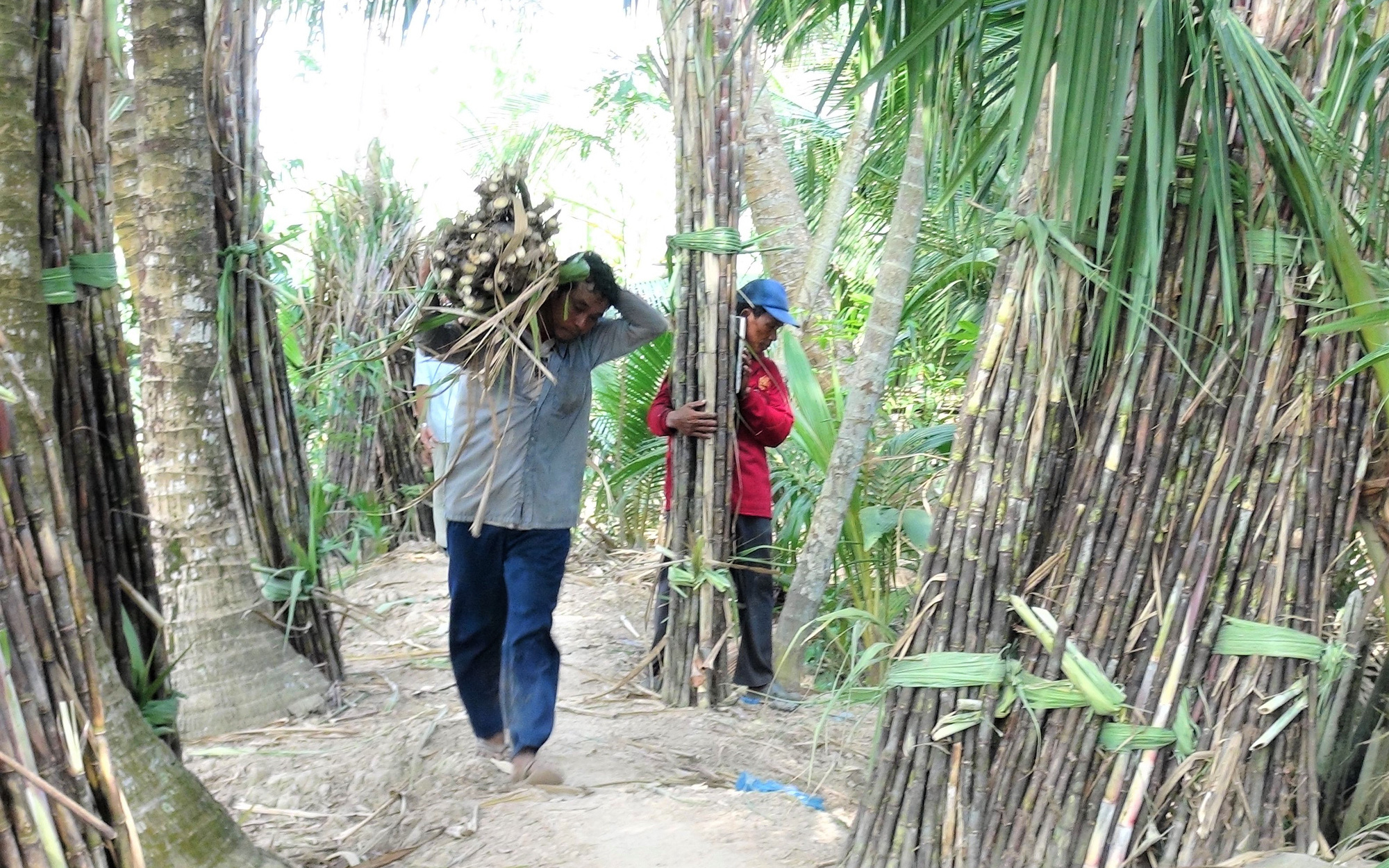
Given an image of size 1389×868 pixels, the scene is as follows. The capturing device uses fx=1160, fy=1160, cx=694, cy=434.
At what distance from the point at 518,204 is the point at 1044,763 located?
1.93 metres

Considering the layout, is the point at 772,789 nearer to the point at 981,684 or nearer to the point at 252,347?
the point at 981,684

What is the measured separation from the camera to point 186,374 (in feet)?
12.9

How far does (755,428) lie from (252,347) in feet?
6.14

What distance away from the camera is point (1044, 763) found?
2570 mm

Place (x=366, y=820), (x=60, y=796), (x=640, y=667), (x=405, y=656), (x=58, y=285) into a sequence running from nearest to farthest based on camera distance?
(x=60, y=796)
(x=58, y=285)
(x=366, y=820)
(x=640, y=667)
(x=405, y=656)

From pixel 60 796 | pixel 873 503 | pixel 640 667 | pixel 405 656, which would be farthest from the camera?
pixel 405 656

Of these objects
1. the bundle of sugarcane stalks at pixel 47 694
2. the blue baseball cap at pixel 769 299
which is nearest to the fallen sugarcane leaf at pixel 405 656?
the blue baseball cap at pixel 769 299

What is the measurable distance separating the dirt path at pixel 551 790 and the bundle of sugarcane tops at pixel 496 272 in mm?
1209

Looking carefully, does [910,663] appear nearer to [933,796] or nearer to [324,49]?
[933,796]

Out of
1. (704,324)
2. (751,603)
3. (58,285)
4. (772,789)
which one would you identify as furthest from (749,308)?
(58,285)

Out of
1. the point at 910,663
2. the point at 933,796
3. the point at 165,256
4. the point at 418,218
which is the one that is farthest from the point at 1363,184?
the point at 418,218

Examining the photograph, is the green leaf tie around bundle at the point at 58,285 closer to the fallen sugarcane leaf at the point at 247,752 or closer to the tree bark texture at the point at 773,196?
the fallen sugarcane leaf at the point at 247,752

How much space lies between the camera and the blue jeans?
3.39 m

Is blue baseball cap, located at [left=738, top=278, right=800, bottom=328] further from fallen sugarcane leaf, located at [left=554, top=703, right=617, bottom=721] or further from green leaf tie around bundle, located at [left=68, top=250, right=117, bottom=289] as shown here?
green leaf tie around bundle, located at [left=68, top=250, right=117, bottom=289]
